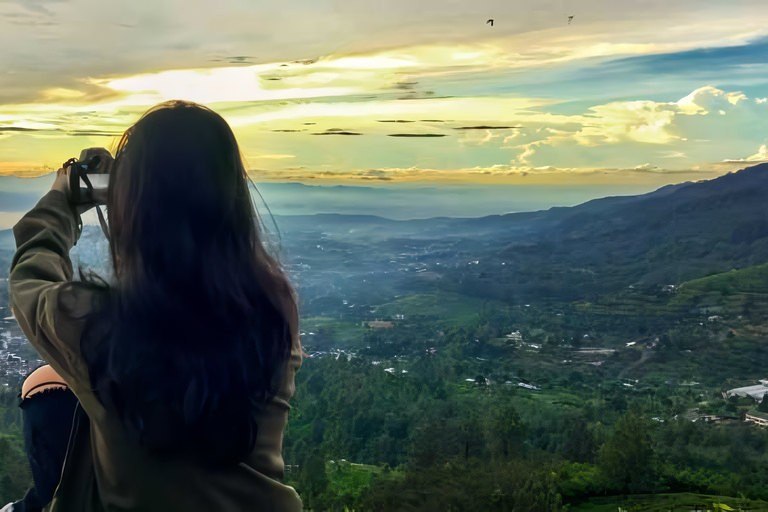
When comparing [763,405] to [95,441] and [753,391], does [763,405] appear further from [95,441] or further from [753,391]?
[95,441]

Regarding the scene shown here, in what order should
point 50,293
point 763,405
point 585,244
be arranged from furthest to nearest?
point 585,244
point 763,405
point 50,293

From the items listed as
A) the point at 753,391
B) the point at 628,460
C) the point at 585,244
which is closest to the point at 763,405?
the point at 753,391

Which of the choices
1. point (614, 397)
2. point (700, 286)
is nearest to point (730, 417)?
point (614, 397)

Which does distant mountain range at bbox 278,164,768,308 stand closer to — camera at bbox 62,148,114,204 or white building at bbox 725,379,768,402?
white building at bbox 725,379,768,402

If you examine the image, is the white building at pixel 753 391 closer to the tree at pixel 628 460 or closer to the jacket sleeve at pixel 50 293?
the tree at pixel 628 460

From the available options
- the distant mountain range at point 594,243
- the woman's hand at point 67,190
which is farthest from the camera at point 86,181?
the distant mountain range at point 594,243

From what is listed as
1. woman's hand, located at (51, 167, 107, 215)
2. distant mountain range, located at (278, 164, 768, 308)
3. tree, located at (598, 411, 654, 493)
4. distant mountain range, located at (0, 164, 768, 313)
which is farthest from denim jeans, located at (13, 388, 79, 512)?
distant mountain range, located at (278, 164, 768, 308)
